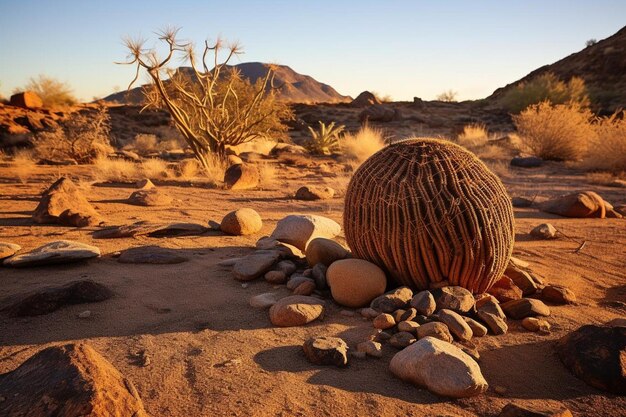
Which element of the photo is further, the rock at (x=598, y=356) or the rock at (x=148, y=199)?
the rock at (x=148, y=199)

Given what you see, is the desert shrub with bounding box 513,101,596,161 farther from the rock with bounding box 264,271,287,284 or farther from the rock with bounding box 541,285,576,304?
the rock with bounding box 264,271,287,284

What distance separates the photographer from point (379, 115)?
2666cm

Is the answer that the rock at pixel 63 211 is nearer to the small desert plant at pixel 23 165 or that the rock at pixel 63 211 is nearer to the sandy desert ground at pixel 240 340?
the sandy desert ground at pixel 240 340

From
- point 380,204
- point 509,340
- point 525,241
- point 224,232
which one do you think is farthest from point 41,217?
point 525,241

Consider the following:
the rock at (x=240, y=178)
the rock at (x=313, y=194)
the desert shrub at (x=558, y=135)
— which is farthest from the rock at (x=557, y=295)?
the desert shrub at (x=558, y=135)

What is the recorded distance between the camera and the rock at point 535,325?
11.0ft

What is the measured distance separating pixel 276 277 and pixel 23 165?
10844mm

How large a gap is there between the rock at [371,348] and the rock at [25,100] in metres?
26.0

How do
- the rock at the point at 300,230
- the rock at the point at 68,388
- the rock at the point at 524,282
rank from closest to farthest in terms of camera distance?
the rock at the point at 68,388
the rock at the point at 524,282
the rock at the point at 300,230

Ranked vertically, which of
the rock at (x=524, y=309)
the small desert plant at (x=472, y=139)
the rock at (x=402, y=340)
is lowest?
the rock at (x=524, y=309)

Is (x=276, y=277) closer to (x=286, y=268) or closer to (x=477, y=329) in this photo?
(x=286, y=268)

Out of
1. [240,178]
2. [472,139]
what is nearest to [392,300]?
[240,178]

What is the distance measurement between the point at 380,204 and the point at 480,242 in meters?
0.77

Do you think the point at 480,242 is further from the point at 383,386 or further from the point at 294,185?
the point at 294,185
